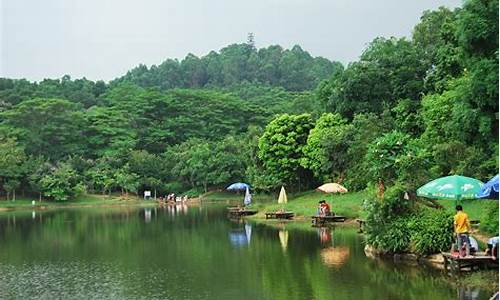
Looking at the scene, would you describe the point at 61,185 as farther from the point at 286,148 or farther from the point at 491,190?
the point at 491,190

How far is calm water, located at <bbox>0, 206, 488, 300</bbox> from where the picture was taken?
15.8 m

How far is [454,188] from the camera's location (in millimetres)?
18578

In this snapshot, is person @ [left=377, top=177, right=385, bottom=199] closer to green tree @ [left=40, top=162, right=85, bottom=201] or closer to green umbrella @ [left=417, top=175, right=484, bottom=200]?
green umbrella @ [left=417, top=175, right=484, bottom=200]

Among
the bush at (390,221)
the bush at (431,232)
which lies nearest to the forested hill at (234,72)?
the bush at (390,221)

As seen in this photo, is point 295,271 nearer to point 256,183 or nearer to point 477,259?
point 477,259

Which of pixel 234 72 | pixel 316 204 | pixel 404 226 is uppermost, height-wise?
pixel 234 72

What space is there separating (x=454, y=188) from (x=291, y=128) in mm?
26659

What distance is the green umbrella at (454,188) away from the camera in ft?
60.4

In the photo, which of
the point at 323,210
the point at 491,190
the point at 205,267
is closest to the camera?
the point at 491,190

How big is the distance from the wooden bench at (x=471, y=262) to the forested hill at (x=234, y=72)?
369 ft

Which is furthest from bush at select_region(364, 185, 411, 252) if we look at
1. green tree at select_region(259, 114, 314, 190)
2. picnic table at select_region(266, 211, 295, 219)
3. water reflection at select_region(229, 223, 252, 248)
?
green tree at select_region(259, 114, 314, 190)

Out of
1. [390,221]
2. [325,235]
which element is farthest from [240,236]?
[390,221]

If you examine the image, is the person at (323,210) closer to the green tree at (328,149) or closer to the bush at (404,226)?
the green tree at (328,149)

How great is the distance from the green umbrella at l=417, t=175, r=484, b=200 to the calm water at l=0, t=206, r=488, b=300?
2466 mm
